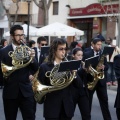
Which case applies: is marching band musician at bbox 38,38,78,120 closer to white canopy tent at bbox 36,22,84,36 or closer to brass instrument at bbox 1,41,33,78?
brass instrument at bbox 1,41,33,78

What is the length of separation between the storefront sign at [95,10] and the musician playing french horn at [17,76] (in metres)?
18.0

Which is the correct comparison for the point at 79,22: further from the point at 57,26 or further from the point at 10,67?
the point at 10,67

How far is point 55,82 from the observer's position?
5051 millimetres

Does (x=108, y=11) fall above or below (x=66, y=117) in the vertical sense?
above

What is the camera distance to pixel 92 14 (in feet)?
85.3

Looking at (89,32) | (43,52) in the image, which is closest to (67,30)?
(89,32)

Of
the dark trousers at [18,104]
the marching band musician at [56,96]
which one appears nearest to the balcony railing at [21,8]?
the dark trousers at [18,104]

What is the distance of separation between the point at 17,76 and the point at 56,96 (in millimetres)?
1090

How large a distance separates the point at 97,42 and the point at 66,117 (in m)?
3.28

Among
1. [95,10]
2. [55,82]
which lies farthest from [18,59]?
[95,10]

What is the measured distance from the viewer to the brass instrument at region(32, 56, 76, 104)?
5.03 m

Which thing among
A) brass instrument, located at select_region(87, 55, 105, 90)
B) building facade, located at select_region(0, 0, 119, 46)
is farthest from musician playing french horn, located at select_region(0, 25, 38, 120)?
building facade, located at select_region(0, 0, 119, 46)

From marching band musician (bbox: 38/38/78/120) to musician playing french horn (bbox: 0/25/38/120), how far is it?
0.85 meters

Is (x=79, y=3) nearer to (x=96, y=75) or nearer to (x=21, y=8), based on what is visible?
(x=21, y=8)
